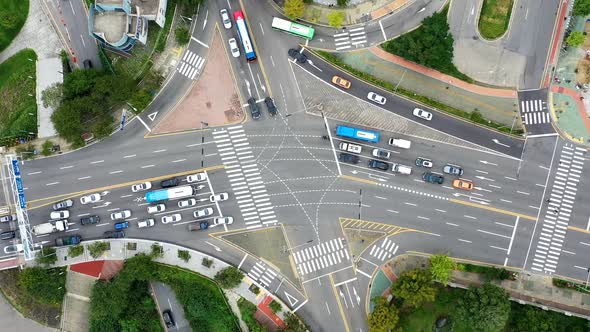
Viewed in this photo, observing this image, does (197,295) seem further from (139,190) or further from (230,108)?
(230,108)

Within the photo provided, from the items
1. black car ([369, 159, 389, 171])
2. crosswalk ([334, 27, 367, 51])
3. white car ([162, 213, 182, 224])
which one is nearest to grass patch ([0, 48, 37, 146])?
white car ([162, 213, 182, 224])

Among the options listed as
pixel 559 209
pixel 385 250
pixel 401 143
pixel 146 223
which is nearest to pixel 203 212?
pixel 146 223

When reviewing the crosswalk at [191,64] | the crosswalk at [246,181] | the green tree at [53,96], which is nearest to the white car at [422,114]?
the crosswalk at [246,181]

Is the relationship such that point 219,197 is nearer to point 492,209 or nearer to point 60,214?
point 60,214

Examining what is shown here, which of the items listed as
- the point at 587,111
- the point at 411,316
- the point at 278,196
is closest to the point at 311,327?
the point at 411,316

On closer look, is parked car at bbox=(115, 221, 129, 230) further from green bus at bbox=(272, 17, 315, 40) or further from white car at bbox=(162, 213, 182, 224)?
green bus at bbox=(272, 17, 315, 40)
